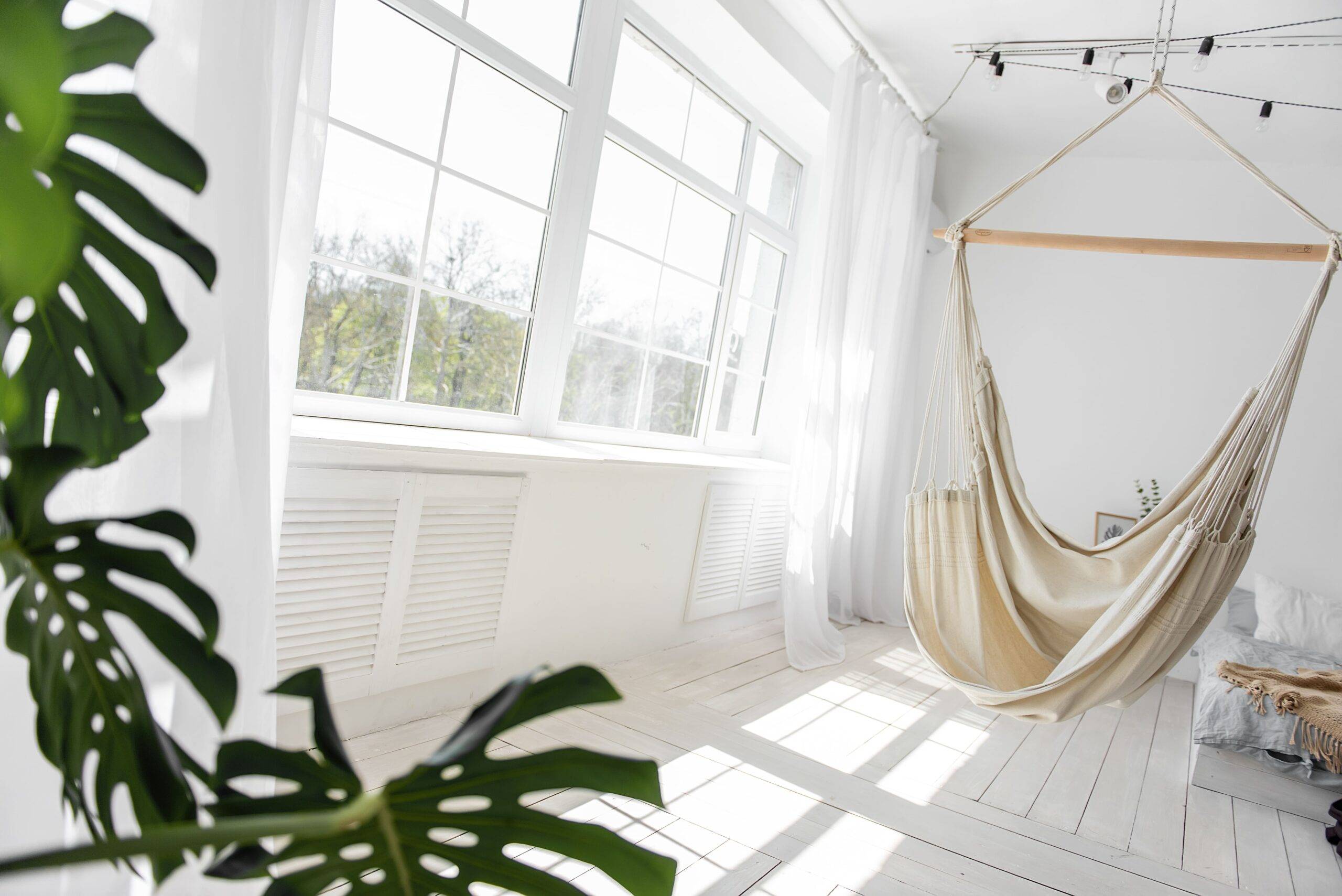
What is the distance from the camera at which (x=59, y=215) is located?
26 centimetres

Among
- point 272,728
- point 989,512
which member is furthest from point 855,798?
point 272,728

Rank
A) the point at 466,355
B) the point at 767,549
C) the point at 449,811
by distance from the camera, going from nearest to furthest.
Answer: the point at 449,811, the point at 466,355, the point at 767,549

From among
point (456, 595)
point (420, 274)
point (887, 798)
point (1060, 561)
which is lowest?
point (887, 798)

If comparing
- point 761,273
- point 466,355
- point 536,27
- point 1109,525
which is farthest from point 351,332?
point 1109,525

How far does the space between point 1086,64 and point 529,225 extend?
2180 mm

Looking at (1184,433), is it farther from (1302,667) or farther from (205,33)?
(205,33)

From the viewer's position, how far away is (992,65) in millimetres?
3387

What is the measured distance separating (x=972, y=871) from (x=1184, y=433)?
313 centimetres

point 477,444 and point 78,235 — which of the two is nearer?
point 78,235

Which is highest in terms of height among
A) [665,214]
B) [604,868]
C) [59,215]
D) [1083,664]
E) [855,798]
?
[665,214]

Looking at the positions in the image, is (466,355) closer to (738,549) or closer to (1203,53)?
(738,549)

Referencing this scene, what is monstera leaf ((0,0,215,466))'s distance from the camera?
0.83ft

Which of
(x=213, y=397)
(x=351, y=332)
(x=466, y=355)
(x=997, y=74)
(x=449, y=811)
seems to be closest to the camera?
(x=449, y=811)

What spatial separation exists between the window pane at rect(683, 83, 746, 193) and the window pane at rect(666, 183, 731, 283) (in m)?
0.13
